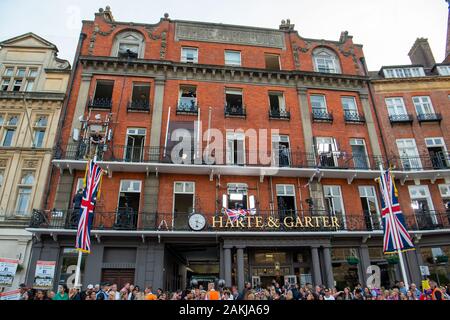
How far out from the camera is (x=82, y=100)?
19.2 metres

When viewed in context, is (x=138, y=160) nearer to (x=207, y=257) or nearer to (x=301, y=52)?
(x=207, y=257)

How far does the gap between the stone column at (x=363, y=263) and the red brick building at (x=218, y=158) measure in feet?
0.20

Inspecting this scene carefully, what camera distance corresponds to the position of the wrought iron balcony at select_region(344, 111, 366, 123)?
2116 centimetres

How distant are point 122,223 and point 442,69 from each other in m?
26.5

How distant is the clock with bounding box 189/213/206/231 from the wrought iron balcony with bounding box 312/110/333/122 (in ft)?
36.0

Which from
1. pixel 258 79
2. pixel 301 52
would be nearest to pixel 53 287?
pixel 258 79

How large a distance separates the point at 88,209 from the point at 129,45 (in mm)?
14845

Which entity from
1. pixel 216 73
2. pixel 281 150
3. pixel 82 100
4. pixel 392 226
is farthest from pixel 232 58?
pixel 392 226

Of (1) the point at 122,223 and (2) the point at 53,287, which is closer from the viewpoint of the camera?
(2) the point at 53,287

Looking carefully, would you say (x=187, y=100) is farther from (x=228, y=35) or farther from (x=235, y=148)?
(x=228, y=35)

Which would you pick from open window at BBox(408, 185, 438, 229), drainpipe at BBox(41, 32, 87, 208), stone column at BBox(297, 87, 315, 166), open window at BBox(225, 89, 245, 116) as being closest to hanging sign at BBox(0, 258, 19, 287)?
drainpipe at BBox(41, 32, 87, 208)

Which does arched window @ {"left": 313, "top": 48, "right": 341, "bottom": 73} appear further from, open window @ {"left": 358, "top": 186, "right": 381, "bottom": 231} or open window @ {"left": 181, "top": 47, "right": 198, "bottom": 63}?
open window @ {"left": 358, "top": 186, "right": 381, "bottom": 231}

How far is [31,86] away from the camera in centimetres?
1988

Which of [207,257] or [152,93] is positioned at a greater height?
[152,93]
